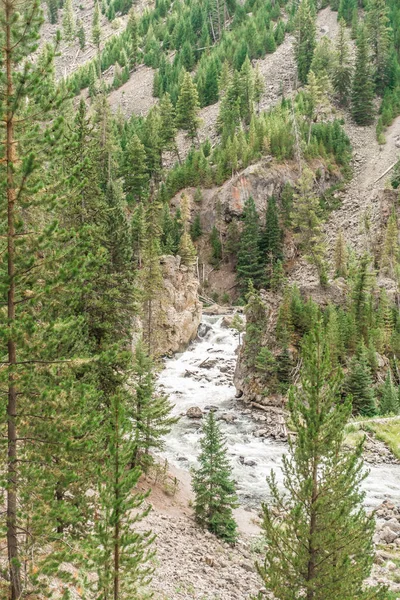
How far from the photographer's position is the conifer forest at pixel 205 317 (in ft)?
27.1

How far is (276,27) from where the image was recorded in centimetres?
10312

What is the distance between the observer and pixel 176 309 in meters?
48.8

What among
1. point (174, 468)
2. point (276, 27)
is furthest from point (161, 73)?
point (174, 468)

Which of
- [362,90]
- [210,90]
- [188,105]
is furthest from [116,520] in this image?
[210,90]

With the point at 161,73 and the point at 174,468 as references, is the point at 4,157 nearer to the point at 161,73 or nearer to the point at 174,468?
the point at 174,468

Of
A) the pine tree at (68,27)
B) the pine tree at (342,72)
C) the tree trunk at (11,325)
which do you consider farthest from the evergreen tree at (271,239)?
the pine tree at (68,27)

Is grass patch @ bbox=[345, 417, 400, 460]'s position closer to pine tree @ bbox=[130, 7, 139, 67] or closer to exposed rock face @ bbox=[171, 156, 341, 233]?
exposed rock face @ bbox=[171, 156, 341, 233]

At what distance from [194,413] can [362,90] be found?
69635mm

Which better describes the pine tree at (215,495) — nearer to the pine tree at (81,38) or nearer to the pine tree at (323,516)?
the pine tree at (323,516)

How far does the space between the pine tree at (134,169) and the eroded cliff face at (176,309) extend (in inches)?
632

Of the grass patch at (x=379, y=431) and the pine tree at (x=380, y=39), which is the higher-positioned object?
the pine tree at (x=380, y=39)

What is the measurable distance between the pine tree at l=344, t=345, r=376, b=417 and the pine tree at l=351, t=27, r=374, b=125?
61.2 m

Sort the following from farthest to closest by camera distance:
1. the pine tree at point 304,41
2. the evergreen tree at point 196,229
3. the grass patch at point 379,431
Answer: the pine tree at point 304,41 → the evergreen tree at point 196,229 → the grass patch at point 379,431

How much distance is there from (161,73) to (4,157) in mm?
106301
